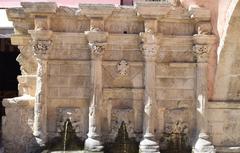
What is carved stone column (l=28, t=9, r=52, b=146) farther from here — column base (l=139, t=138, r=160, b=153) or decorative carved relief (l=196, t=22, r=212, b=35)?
decorative carved relief (l=196, t=22, r=212, b=35)

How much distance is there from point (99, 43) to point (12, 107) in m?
2.15

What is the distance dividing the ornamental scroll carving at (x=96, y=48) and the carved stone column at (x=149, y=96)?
2.75 ft

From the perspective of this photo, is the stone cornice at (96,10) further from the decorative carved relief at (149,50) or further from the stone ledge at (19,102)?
the stone ledge at (19,102)

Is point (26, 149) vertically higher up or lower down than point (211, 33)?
lower down

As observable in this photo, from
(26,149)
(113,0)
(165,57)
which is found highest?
(113,0)

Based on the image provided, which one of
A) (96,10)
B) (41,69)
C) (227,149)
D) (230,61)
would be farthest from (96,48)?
(227,149)

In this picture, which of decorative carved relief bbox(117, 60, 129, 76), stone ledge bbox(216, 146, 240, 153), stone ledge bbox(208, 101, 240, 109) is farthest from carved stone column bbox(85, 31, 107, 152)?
stone ledge bbox(216, 146, 240, 153)

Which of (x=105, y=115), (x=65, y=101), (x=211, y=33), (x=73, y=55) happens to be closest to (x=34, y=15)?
(x=73, y=55)

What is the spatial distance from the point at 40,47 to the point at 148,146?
2.88 metres

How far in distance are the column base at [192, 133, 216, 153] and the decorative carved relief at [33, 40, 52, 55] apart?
3.52 meters

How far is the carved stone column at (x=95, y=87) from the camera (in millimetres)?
9531

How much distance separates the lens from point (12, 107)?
9617 millimetres

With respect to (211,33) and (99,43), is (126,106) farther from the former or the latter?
(211,33)

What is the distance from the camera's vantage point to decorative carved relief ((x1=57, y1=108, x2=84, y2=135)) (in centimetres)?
971
